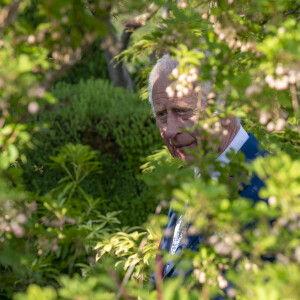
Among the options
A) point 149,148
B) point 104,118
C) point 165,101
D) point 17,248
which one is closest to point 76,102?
point 104,118

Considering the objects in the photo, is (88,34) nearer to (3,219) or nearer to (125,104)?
(3,219)

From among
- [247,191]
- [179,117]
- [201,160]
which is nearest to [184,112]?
[179,117]

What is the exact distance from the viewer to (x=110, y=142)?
6.88 m

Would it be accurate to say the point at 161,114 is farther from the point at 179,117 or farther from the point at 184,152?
the point at 184,152

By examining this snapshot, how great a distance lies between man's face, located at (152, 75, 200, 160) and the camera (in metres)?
2.84

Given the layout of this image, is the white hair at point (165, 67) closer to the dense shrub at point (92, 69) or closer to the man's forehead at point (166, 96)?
the man's forehead at point (166, 96)

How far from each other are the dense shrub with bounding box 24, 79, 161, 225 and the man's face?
3469mm

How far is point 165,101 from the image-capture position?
2.91 m

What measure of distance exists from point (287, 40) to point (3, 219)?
1.07m

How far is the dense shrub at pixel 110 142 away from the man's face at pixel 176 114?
137 inches

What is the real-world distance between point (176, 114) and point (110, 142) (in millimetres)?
4030

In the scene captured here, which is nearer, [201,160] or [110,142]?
[201,160]

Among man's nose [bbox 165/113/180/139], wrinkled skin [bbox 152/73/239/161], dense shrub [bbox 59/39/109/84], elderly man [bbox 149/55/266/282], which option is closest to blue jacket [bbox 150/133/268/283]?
elderly man [bbox 149/55/266/282]

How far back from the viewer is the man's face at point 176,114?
284cm
